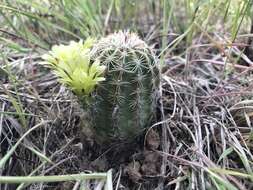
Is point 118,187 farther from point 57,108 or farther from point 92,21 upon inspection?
point 92,21

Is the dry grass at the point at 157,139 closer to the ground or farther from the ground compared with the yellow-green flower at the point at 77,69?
closer to the ground

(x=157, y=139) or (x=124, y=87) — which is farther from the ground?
(x=124, y=87)

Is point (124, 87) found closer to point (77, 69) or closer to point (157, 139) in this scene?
point (77, 69)

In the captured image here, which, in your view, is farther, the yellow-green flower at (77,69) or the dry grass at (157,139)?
the dry grass at (157,139)

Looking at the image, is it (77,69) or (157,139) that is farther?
(157,139)

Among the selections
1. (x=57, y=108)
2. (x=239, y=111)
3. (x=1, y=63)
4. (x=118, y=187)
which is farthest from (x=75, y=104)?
(x=239, y=111)

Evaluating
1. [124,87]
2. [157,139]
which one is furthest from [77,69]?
[157,139]
